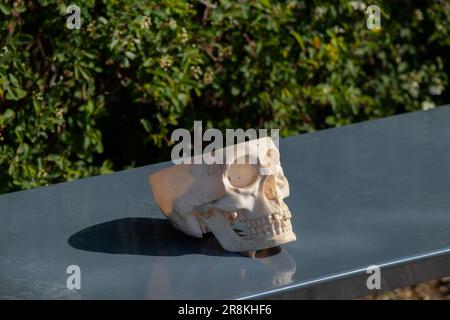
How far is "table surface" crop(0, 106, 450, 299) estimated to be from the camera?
2.08m

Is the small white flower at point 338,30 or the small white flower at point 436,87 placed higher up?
the small white flower at point 338,30

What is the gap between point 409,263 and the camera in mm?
2135

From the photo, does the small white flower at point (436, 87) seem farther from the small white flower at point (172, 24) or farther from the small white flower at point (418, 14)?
the small white flower at point (172, 24)

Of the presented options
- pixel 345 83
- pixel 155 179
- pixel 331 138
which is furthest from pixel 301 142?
pixel 345 83

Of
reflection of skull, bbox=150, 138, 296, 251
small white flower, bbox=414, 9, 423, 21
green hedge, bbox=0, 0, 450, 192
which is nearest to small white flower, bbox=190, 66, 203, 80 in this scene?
green hedge, bbox=0, 0, 450, 192

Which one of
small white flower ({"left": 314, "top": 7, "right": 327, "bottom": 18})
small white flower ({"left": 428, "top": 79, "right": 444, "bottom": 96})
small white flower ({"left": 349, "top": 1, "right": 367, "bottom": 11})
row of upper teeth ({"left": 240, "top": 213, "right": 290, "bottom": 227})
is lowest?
row of upper teeth ({"left": 240, "top": 213, "right": 290, "bottom": 227})

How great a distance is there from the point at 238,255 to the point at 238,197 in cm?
14

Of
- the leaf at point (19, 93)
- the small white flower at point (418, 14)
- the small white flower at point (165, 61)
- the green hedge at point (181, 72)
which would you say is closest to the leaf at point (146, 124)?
the green hedge at point (181, 72)

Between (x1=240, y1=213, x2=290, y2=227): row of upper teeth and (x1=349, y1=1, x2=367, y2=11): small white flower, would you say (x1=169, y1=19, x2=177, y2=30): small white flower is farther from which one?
(x1=240, y1=213, x2=290, y2=227): row of upper teeth

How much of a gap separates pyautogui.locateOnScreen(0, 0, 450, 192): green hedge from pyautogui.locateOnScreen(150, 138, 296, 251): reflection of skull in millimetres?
1600

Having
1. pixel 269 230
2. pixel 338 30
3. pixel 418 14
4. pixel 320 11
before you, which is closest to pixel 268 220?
pixel 269 230

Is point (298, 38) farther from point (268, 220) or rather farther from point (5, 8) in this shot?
point (268, 220)

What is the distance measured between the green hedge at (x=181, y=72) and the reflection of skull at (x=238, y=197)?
5.25ft

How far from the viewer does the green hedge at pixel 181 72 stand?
3.82m
